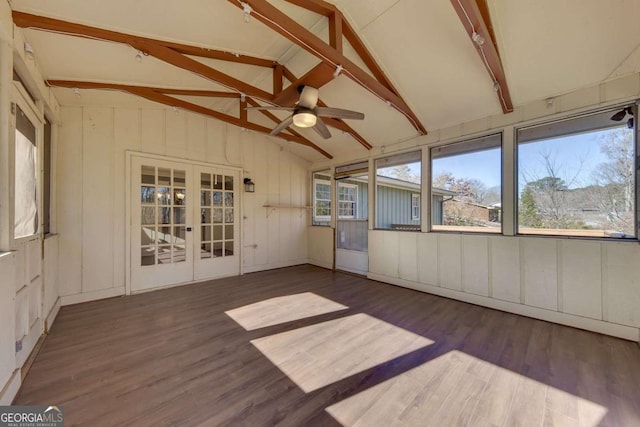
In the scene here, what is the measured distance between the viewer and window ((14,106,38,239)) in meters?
2.08

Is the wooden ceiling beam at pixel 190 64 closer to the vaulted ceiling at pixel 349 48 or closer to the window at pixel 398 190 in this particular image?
the vaulted ceiling at pixel 349 48

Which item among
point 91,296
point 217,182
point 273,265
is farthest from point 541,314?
point 91,296

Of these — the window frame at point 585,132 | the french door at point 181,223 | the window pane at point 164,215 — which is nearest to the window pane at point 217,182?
the french door at point 181,223

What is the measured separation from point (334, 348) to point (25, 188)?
3221mm

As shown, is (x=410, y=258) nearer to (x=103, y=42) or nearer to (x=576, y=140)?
(x=576, y=140)

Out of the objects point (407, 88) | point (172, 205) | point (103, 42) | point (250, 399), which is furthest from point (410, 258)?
point (103, 42)

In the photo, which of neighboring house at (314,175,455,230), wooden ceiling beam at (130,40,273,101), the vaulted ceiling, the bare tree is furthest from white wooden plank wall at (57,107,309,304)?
the bare tree

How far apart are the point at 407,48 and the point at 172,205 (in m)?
4.38

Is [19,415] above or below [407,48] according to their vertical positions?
below

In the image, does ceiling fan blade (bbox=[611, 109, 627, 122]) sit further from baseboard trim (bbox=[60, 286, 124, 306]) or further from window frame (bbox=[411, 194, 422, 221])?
baseboard trim (bbox=[60, 286, 124, 306])

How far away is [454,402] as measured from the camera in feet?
5.80

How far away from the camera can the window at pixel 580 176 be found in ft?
9.03

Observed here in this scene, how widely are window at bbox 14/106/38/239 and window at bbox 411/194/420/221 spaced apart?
4.83 meters

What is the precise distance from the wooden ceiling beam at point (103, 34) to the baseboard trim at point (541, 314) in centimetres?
437
